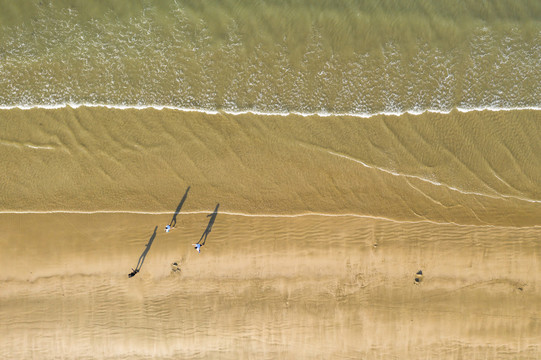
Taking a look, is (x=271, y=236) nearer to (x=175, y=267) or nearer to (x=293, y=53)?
(x=175, y=267)

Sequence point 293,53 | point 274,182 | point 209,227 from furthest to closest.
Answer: point 293,53 < point 209,227 < point 274,182

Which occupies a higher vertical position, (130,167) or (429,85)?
(429,85)

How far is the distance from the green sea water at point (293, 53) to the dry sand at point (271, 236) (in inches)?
26.6

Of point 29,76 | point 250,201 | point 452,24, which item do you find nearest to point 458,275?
point 250,201

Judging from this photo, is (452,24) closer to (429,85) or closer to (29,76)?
(429,85)

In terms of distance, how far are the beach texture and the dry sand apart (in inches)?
2.3

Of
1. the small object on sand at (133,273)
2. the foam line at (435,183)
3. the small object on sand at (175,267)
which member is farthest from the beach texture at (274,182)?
the small object on sand at (133,273)

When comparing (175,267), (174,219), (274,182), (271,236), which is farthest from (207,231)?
(274,182)

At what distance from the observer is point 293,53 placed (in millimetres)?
10703

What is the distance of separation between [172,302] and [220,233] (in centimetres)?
255

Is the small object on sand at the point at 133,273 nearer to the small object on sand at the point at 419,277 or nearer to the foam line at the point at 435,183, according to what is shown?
the foam line at the point at 435,183

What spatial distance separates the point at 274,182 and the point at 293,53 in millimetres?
3944

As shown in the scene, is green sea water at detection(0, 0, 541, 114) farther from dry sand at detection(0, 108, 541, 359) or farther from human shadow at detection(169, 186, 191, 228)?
human shadow at detection(169, 186, 191, 228)

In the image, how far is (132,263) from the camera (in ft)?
34.8
